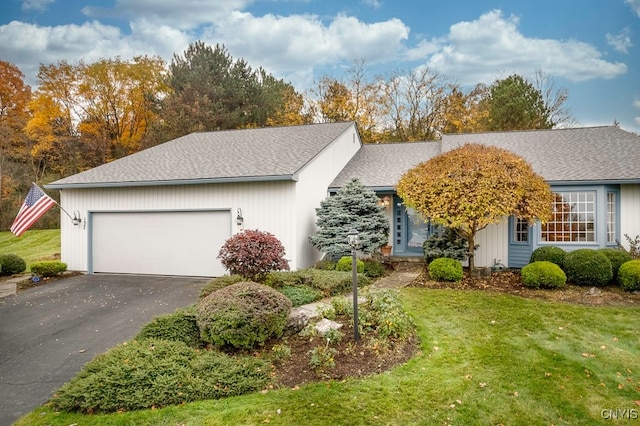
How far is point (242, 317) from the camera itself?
531 centimetres

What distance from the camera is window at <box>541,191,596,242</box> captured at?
1091 centimetres

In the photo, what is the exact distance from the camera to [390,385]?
14.5 feet

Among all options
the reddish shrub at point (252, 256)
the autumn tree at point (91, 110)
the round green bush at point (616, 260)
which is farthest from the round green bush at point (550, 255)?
the autumn tree at point (91, 110)

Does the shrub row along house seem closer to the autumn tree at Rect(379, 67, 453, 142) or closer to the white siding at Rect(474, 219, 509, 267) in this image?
the white siding at Rect(474, 219, 509, 267)

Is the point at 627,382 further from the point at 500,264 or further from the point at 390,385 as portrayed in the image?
the point at 500,264

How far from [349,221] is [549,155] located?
23.5ft

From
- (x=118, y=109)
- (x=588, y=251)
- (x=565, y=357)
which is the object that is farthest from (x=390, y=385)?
(x=118, y=109)

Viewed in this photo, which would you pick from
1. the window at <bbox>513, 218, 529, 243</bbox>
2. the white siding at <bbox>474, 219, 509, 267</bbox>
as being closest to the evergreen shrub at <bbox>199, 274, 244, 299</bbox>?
the white siding at <bbox>474, 219, 509, 267</bbox>

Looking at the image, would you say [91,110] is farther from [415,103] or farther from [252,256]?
[252,256]

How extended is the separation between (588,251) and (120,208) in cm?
1305

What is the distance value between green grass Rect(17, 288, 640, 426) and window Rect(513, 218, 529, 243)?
511cm

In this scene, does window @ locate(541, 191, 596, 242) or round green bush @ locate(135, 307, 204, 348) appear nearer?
round green bush @ locate(135, 307, 204, 348)

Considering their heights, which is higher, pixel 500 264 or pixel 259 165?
pixel 259 165

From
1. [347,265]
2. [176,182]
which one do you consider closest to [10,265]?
[176,182]
